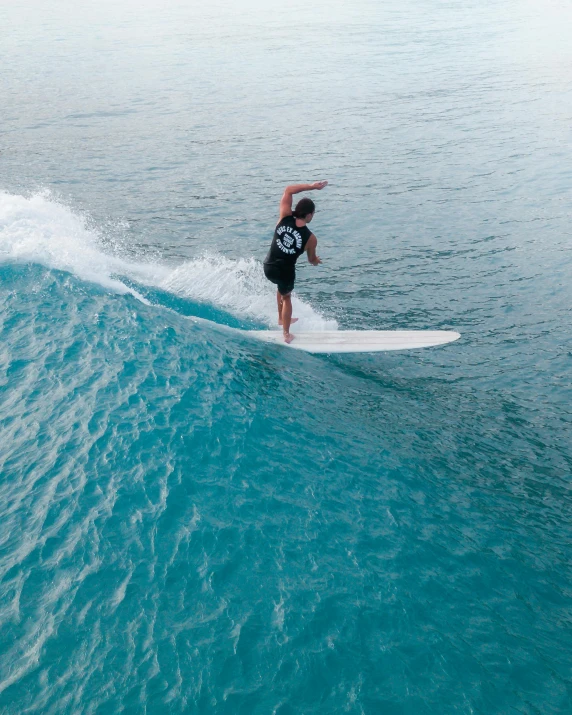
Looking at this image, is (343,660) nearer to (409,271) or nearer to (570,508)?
(570,508)

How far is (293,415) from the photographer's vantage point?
29.0 feet

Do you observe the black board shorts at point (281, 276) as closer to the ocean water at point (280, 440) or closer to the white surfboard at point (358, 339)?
the white surfboard at point (358, 339)

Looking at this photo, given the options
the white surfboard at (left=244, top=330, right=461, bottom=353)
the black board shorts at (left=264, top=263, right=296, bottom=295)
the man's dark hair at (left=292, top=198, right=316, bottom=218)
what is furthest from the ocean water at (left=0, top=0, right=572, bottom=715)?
the man's dark hair at (left=292, top=198, right=316, bottom=218)

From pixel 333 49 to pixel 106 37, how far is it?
52.8ft

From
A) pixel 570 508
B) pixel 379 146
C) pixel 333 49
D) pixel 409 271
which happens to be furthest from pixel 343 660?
pixel 333 49

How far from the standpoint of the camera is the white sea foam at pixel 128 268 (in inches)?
465

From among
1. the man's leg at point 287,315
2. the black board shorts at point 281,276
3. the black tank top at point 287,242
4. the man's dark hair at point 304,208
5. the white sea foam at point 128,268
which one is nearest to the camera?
the man's dark hair at point 304,208

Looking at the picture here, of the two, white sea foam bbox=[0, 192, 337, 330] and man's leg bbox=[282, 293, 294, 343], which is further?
white sea foam bbox=[0, 192, 337, 330]

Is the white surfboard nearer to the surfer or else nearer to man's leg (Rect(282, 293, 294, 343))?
man's leg (Rect(282, 293, 294, 343))

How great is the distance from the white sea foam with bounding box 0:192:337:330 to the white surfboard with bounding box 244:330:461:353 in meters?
0.53

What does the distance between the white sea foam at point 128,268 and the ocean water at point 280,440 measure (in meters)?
0.07

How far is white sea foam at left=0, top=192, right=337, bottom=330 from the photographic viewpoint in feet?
38.8

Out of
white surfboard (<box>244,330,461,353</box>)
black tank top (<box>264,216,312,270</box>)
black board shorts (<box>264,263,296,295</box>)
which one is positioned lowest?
white surfboard (<box>244,330,461,353</box>)

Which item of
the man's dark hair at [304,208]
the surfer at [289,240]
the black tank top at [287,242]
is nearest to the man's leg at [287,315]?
the surfer at [289,240]
